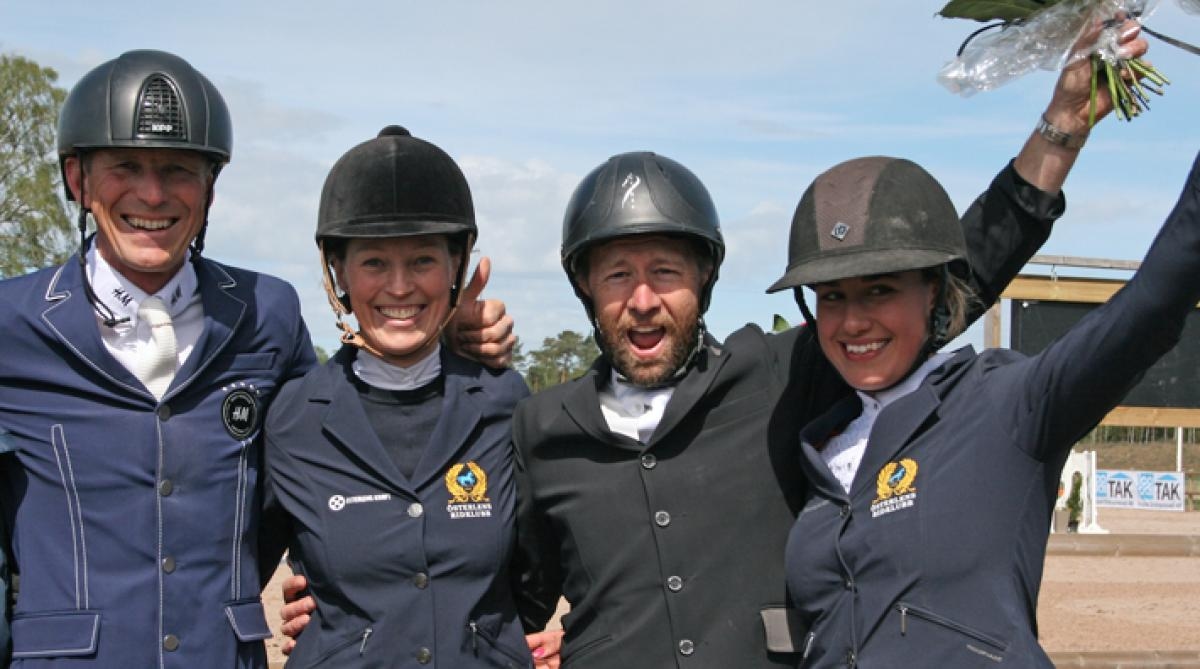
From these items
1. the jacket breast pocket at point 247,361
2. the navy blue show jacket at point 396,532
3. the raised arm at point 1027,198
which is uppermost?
the raised arm at point 1027,198

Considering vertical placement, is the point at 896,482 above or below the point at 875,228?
below

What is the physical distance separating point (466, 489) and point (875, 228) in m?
1.30

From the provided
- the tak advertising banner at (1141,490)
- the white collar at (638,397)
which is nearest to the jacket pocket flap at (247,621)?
the white collar at (638,397)

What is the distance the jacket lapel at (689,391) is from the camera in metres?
3.42

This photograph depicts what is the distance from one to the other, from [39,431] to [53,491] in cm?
16

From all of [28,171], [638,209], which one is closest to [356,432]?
[638,209]

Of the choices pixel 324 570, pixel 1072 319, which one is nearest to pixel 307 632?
pixel 324 570

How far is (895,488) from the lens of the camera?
2959 millimetres

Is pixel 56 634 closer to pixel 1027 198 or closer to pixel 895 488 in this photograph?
pixel 895 488

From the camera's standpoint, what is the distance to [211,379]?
358 centimetres

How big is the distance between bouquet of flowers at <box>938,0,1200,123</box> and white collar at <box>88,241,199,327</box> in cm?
220

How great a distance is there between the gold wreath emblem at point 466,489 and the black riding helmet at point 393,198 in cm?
50

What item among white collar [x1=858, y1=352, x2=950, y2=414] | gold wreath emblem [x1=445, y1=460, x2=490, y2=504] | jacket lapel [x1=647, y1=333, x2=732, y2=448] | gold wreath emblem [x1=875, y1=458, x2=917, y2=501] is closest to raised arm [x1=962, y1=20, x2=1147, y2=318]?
A: white collar [x1=858, y1=352, x2=950, y2=414]

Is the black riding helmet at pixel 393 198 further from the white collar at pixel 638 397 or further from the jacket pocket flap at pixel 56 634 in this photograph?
the jacket pocket flap at pixel 56 634
